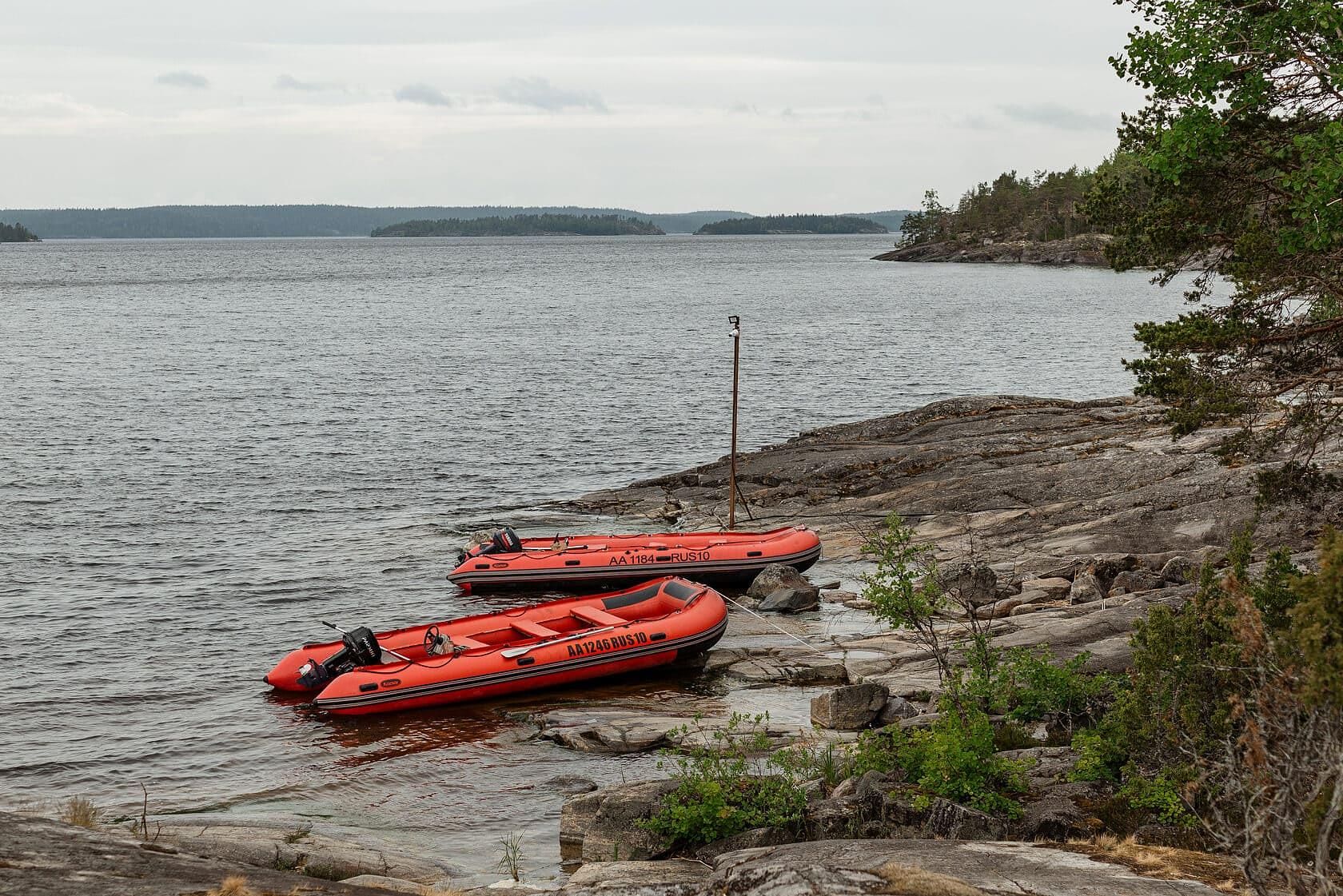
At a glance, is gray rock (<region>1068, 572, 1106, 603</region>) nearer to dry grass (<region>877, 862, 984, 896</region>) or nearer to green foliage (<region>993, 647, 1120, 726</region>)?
green foliage (<region>993, 647, 1120, 726</region>)

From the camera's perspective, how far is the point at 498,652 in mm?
18609

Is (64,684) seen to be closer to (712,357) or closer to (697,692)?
(697,692)

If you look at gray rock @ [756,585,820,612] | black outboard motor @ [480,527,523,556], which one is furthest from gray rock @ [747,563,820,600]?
black outboard motor @ [480,527,523,556]

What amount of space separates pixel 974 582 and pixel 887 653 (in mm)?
2048

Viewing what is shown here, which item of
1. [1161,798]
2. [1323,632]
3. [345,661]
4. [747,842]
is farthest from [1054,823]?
[345,661]

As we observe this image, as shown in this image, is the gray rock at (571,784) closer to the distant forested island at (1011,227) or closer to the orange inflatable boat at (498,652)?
the orange inflatable boat at (498,652)

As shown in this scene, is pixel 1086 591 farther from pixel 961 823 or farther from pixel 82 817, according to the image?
pixel 82 817

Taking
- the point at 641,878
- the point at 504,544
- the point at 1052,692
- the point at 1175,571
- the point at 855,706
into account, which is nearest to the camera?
the point at 641,878

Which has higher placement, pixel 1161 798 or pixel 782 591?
pixel 1161 798

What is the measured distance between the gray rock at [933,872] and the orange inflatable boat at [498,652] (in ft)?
31.7

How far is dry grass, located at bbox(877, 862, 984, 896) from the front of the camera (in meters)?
7.82

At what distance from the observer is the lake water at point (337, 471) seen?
1593cm

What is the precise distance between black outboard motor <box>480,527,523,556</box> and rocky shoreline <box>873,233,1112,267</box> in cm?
11833

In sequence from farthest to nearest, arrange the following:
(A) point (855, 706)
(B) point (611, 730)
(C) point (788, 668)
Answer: (C) point (788, 668) → (B) point (611, 730) → (A) point (855, 706)
